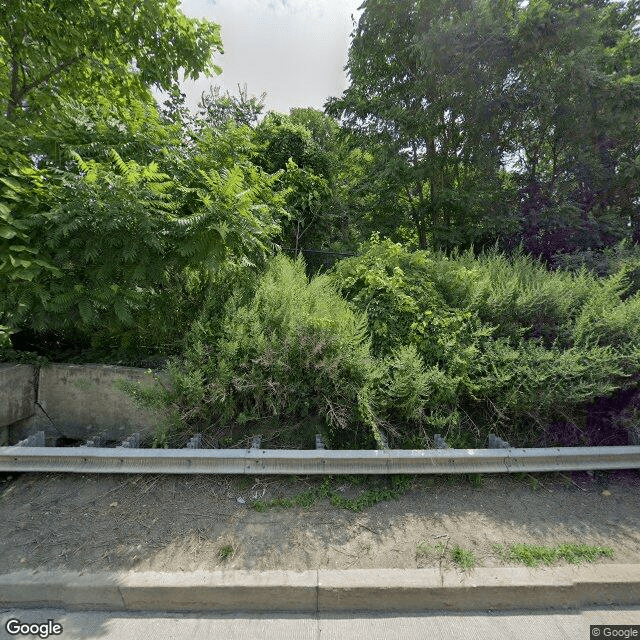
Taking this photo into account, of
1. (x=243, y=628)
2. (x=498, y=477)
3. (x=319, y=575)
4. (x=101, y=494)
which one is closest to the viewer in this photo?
(x=243, y=628)

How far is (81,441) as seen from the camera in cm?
408

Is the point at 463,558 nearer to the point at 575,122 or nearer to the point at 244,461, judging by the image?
the point at 244,461

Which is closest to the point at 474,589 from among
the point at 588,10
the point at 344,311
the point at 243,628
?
the point at 243,628

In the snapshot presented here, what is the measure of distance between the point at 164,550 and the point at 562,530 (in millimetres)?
2968

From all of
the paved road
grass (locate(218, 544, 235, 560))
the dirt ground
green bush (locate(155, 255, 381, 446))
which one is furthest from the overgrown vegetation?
grass (locate(218, 544, 235, 560))

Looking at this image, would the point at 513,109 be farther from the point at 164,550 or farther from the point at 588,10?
the point at 164,550

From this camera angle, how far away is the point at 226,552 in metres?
2.50

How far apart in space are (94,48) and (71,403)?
4817 millimetres

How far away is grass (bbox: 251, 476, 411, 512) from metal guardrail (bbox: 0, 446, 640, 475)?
157 millimetres

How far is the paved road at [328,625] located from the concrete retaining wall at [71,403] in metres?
1.80

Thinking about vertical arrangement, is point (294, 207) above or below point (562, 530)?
above

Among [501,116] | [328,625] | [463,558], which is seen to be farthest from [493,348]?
[501,116]

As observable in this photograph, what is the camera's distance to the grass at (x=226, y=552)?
2472mm

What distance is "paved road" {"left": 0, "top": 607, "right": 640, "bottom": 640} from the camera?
82.8 inches
